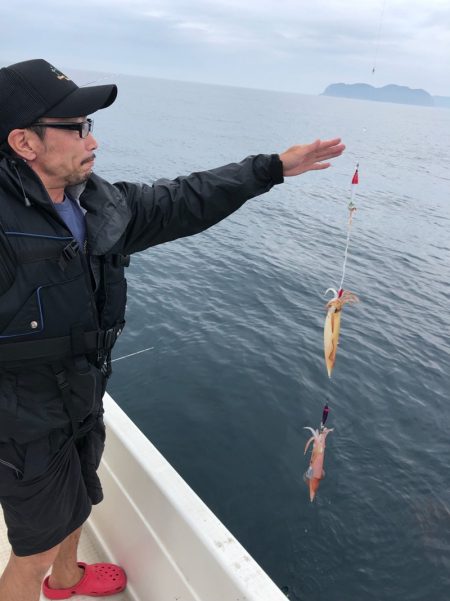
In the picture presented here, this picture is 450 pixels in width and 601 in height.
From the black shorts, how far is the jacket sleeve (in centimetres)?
125

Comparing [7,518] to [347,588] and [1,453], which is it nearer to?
[1,453]

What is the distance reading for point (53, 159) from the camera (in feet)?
7.95

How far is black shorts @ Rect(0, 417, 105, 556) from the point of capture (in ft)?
8.14

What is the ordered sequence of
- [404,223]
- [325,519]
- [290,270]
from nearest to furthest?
[325,519] < [290,270] < [404,223]

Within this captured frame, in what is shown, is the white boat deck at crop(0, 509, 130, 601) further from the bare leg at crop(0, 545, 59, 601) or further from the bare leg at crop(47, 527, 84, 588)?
the bare leg at crop(0, 545, 59, 601)

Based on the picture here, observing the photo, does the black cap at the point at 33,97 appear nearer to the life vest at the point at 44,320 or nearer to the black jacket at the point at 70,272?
the black jacket at the point at 70,272

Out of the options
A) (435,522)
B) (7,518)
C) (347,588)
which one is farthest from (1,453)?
(435,522)

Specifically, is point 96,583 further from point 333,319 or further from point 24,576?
point 333,319

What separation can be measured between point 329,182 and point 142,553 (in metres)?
31.7

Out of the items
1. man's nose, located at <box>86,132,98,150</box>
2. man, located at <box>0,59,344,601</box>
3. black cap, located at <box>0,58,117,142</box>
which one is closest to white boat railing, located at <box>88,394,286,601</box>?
man, located at <box>0,59,344,601</box>

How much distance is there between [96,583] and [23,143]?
319cm

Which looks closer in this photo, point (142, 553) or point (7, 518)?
point (7, 518)

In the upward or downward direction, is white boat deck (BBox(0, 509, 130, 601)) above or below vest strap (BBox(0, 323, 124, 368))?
below

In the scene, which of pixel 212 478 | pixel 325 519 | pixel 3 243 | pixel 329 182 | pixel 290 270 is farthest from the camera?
pixel 329 182
